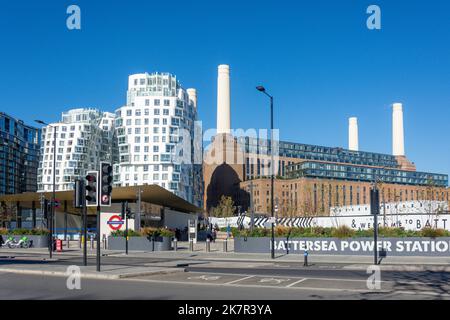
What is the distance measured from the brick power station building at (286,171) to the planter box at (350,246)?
385 feet

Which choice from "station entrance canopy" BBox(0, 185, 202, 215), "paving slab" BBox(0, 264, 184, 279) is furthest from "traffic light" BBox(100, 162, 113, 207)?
"station entrance canopy" BBox(0, 185, 202, 215)

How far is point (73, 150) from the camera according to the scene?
460 feet

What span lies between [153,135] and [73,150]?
1217 inches

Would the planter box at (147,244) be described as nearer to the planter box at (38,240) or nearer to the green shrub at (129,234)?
the green shrub at (129,234)

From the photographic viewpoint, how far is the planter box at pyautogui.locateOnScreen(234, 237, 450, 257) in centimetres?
3366

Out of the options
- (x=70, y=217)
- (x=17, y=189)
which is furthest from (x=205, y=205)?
(x=70, y=217)

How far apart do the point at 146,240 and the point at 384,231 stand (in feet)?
63.9

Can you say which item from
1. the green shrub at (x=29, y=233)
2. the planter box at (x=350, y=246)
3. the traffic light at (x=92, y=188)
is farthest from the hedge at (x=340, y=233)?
the green shrub at (x=29, y=233)

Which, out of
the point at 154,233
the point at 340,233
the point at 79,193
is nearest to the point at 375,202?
the point at 340,233

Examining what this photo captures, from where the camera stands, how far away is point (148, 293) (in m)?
15.8

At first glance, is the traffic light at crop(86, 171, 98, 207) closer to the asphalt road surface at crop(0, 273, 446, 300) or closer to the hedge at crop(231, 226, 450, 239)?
the asphalt road surface at crop(0, 273, 446, 300)

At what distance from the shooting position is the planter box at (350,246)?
33656 mm
